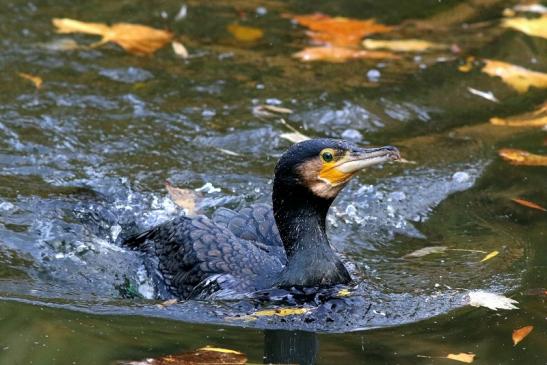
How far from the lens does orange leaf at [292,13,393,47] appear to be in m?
10.5

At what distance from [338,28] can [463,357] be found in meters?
6.02

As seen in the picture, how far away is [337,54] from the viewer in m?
10.1

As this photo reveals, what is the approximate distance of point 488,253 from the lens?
6785 mm

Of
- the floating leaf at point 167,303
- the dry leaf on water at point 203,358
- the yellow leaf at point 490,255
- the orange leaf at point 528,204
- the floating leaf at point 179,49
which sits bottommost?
the yellow leaf at point 490,255

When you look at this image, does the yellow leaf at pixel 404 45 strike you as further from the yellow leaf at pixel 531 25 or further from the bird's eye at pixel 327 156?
the bird's eye at pixel 327 156

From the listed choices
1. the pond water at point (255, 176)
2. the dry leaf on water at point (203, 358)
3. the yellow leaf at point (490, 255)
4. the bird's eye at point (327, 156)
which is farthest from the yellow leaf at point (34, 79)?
the dry leaf on water at point (203, 358)

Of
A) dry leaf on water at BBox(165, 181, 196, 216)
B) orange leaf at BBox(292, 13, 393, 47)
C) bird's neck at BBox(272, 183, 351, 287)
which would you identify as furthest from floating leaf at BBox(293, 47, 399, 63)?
bird's neck at BBox(272, 183, 351, 287)

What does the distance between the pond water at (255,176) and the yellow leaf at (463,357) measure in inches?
1.8

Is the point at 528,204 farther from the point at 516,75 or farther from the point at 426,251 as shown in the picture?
the point at 516,75

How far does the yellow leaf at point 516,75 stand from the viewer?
9.51 m

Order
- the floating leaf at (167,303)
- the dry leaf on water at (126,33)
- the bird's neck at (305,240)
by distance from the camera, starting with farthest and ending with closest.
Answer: the dry leaf on water at (126,33) < the bird's neck at (305,240) < the floating leaf at (167,303)

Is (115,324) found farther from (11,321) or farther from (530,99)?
(530,99)

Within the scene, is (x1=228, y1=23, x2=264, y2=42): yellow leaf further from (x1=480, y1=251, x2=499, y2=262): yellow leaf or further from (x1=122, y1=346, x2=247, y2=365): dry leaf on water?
(x1=122, y1=346, x2=247, y2=365): dry leaf on water

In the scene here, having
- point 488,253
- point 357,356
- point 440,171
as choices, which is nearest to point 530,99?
point 440,171
